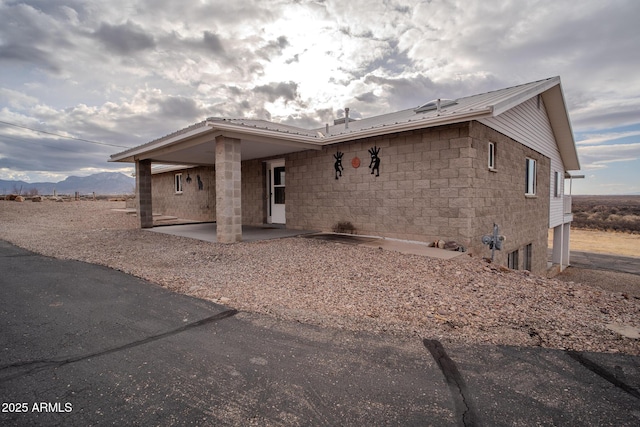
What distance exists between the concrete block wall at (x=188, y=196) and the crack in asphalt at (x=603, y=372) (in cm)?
1502

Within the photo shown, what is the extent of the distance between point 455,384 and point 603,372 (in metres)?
1.29

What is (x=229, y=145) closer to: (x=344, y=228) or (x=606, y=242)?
(x=344, y=228)

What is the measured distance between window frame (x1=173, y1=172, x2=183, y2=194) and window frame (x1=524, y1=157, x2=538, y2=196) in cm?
1717

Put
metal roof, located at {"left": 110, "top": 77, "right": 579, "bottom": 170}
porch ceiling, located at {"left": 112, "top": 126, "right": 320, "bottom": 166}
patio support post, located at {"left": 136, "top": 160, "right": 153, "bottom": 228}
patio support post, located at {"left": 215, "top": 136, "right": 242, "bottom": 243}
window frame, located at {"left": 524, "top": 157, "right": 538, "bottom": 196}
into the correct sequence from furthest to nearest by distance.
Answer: patio support post, located at {"left": 136, "top": 160, "right": 153, "bottom": 228} < window frame, located at {"left": 524, "top": 157, "right": 538, "bottom": 196} < porch ceiling, located at {"left": 112, "top": 126, "right": 320, "bottom": 166} < patio support post, located at {"left": 215, "top": 136, "right": 242, "bottom": 243} < metal roof, located at {"left": 110, "top": 77, "right": 579, "bottom": 170}

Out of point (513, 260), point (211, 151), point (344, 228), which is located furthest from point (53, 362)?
point (513, 260)

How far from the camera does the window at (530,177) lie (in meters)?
11.0

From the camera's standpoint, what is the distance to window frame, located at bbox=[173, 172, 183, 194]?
59.4ft

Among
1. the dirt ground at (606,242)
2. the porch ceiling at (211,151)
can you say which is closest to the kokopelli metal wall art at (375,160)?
the porch ceiling at (211,151)

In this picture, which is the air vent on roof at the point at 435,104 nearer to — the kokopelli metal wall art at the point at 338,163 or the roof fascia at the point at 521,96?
the roof fascia at the point at 521,96

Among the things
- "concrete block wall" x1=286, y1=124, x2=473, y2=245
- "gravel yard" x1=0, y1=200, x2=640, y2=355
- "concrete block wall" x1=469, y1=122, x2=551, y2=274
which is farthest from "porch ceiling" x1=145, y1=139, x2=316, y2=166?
"concrete block wall" x1=469, y1=122, x2=551, y2=274

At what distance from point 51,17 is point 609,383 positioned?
1571 centimetres

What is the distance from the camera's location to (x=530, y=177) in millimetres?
11273

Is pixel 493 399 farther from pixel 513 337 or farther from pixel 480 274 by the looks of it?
→ pixel 480 274

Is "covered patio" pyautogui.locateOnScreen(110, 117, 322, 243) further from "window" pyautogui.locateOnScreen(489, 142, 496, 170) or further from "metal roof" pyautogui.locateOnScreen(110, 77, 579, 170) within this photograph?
"window" pyautogui.locateOnScreen(489, 142, 496, 170)
